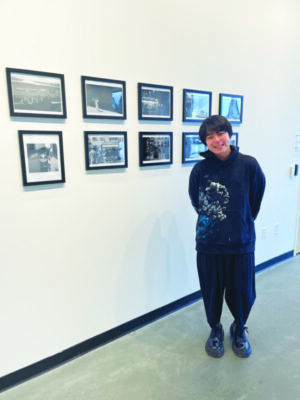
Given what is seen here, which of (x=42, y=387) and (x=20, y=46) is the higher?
(x=20, y=46)

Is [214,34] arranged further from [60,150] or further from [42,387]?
[42,387]

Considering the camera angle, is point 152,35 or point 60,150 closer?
point 60,150

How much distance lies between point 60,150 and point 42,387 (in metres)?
1.36

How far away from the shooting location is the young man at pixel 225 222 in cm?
170

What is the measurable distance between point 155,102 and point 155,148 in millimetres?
309

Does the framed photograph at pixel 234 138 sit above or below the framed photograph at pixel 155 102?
below

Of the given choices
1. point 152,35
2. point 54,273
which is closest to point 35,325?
point 54,273

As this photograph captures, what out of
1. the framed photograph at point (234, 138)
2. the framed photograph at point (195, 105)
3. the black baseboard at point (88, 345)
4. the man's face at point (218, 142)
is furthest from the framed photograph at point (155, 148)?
the black baseboard at point (88, 345)

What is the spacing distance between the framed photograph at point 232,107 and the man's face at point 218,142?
79 centimetres

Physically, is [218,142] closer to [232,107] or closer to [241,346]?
[232,107]

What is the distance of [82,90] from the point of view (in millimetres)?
1645

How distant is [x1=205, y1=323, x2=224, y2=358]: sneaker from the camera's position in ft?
6.13

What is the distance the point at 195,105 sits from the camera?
2188mm

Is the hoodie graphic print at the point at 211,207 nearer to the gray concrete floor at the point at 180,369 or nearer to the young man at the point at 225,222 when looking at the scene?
the young man at the point at 225,222
